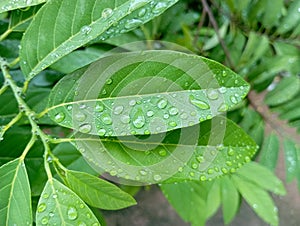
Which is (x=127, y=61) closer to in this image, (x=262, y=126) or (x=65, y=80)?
(x=65, y=80)

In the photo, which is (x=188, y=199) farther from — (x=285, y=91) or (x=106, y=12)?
(x=106, y=12)

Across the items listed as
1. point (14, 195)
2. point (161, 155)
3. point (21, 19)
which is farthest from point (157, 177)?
point (21, 19)

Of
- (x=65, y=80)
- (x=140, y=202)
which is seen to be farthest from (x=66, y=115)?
(x=140, y=202)

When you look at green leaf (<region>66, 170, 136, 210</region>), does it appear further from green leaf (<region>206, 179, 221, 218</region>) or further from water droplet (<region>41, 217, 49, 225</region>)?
green leaf (<region>206, 179, 221, 218</region>)

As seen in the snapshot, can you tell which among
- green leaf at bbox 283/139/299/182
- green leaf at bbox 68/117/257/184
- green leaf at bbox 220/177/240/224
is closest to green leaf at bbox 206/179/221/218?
green leaf at bbox 220/177/240/224

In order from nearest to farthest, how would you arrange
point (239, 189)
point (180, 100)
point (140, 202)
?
point (180, 100) → point (239, 189) → point (140, 202)
